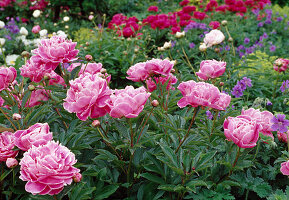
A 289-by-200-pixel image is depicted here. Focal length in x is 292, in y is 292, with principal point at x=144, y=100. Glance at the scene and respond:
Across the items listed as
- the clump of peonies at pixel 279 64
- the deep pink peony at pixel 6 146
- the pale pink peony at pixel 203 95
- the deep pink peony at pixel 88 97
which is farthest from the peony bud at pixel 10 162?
the clump of peonies at pixel 279 64

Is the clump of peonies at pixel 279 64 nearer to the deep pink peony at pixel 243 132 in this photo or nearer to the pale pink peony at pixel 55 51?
the deep pink peony at pixel 243 132

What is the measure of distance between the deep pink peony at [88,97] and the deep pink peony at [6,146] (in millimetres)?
231

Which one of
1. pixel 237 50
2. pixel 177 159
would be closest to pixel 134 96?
pixel 177 159

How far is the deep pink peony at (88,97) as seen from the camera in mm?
1011

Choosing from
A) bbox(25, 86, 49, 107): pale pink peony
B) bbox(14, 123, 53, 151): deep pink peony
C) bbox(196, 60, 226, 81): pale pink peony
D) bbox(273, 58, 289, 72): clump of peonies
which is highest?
bbox(14, 123, 53, 151): deep pink peony

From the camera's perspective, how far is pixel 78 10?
6719mm

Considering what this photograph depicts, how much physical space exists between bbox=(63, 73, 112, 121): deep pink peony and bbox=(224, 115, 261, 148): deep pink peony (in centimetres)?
48

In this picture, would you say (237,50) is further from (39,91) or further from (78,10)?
(78,10)

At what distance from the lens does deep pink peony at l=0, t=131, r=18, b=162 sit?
1007 mm

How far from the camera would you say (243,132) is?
108cm

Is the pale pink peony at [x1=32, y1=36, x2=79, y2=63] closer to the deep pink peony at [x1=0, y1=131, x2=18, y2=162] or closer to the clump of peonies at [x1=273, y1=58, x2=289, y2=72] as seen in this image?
the deep pink peony at [x1=0, y1=131, x2=18, y2=162]

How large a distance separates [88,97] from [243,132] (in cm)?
58

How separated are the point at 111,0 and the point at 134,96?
6206 mm

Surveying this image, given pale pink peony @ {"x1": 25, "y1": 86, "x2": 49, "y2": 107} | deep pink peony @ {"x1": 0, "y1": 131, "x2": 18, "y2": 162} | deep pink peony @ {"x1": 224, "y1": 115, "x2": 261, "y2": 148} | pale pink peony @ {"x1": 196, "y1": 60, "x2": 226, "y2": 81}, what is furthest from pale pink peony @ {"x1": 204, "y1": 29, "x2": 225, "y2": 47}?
deep pink peony @ {"x1": 0, "y1": 131, "x2": 18, "y2": 162}
